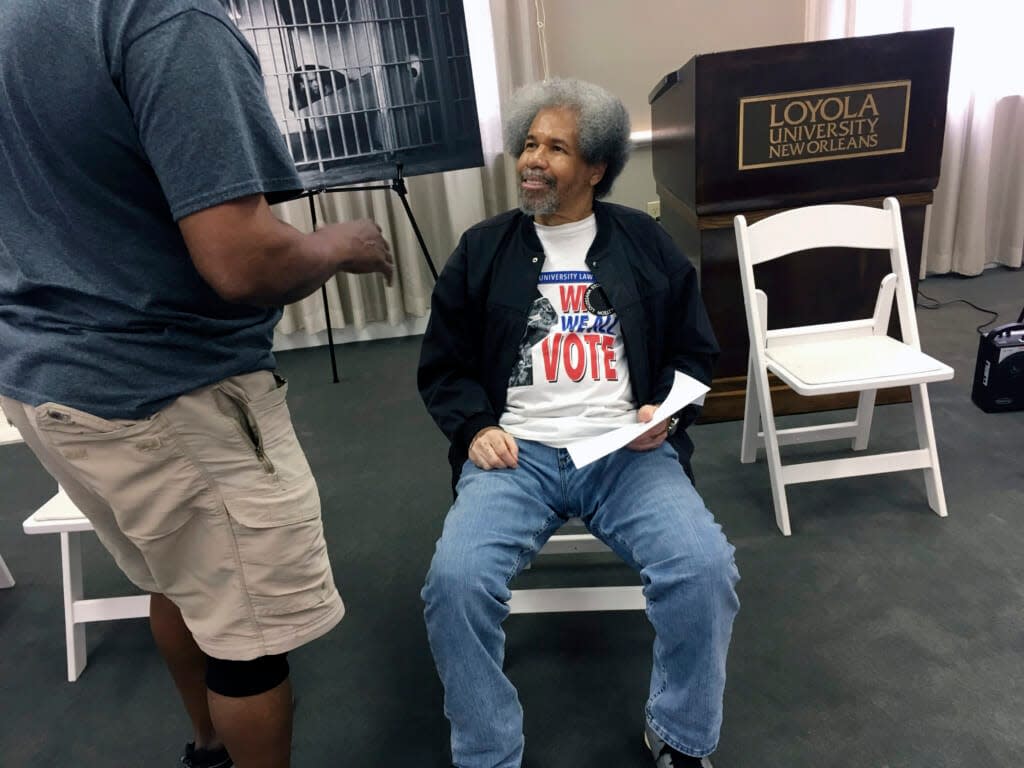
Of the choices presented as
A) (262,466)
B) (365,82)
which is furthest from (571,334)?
(365,82)

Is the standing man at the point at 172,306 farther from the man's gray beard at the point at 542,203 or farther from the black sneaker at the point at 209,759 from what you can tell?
the man's gray beard at the point at 542,203

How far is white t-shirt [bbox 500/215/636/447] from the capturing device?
147 cm

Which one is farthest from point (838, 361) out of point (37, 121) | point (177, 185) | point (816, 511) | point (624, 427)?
point (37, 121)

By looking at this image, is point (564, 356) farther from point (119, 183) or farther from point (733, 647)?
point (119, 183)

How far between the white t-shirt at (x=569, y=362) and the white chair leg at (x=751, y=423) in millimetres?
866

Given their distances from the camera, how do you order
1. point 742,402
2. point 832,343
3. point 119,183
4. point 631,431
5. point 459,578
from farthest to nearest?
1. point 742,402
2. point 832,343
3. point 631,431
4. point 459,578
5. point 119,183

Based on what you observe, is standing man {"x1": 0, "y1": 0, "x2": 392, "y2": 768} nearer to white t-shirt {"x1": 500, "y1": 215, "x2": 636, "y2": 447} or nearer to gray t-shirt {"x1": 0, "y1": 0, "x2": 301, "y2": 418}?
gray t-shirt {"x1": 0, "y1": 0, "x2": 301, "y2": 418}

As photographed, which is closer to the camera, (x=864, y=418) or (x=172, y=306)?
(x=172, y=306)

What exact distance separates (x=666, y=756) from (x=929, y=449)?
4.12 feet

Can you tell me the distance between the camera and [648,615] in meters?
1.21

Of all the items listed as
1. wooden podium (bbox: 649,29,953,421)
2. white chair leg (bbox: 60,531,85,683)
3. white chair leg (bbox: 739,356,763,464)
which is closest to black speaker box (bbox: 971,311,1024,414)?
wooden podium (bbox: 649,29,953,421)

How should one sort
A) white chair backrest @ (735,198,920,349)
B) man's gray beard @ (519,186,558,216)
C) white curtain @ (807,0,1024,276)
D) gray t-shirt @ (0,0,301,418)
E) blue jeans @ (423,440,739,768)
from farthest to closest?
white curtain @ (807,0,1024,276)
white chair backrest @ (735,198,920,349)
man's gray beard @ (519,186,558,216)
blue jeans @ (423,440,739,768)
gray t-shirt @ (0,0,301,418)

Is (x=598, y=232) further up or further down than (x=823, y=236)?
further up

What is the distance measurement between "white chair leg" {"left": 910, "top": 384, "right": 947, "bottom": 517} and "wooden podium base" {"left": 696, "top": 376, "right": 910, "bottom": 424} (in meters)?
0.56
